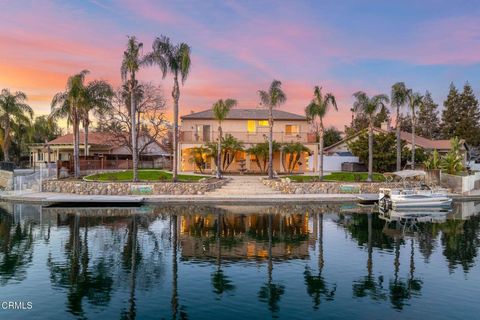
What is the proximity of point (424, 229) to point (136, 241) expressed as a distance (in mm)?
14605

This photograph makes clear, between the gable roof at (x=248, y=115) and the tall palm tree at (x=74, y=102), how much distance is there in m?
13.1

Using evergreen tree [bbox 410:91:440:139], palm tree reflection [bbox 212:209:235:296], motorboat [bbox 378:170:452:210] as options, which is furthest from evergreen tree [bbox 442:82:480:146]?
palm tree reflection [bbox 212:209:235:296]

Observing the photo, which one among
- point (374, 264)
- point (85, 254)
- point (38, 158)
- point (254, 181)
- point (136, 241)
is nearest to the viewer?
point (374, 264)

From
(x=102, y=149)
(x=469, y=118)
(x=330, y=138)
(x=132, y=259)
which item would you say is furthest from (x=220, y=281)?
(x=469, y=118)

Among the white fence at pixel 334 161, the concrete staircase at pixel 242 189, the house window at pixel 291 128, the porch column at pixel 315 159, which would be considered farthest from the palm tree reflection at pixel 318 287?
the white fence at pixel 334 161

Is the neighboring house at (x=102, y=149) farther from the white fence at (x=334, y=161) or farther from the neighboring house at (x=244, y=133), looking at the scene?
the white fence at (x=334, y=161)

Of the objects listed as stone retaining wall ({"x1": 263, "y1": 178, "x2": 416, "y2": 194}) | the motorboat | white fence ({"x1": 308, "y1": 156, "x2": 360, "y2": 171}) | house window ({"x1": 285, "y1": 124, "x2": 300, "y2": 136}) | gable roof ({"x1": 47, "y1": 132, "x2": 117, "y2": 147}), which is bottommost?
the motorboat

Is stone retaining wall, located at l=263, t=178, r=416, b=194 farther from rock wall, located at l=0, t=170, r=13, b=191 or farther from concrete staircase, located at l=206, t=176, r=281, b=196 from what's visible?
rock wall, located at l=0, t=170, r=13, b=191

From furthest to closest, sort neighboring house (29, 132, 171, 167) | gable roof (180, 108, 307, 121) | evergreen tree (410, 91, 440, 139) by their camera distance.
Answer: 1. evergreen tree (410, 91, 440, 139)
2. neighboring house (29, 132, 171, 167)
3. gable roof (180, 108, 307, 121)

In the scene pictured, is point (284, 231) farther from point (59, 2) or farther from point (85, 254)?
→ point (59, 2)

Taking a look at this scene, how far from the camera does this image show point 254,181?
129 ft

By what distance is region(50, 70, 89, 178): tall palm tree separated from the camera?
120ft

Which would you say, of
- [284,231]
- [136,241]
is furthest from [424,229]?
[136,241]

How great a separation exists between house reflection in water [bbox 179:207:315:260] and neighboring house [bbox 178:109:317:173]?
2238cm
